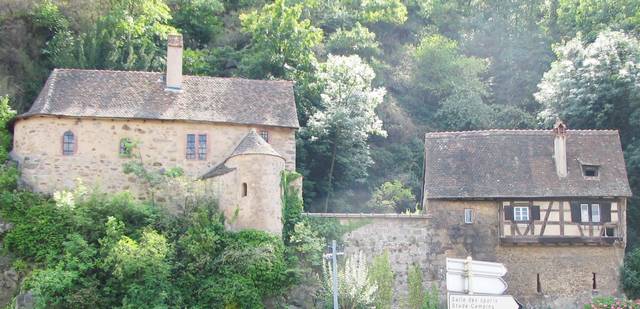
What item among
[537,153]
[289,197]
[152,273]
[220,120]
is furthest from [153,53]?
[537,153]

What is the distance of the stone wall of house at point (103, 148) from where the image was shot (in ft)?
128

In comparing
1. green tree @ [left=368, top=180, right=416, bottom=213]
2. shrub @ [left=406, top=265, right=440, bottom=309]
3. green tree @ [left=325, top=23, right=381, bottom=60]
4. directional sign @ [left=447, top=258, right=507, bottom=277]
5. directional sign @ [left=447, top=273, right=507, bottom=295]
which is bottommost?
shrub @ [left=406, top=265, right=440, bottom=309]

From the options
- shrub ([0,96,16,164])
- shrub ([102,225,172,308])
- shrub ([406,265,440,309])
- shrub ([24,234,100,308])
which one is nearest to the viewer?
shrub ([24,234,100,308])

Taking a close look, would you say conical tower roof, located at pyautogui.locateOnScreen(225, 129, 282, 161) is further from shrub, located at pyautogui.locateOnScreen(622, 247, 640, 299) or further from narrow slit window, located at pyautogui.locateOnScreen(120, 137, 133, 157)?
shrub, located at pyautogui.locateOnScreen(622, 247, 640, 299)

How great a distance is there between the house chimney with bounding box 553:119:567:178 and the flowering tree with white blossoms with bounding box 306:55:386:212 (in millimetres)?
9434

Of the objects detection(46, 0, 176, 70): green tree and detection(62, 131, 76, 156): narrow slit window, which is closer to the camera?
detection(62, 131, 76, 156): narrow slit window

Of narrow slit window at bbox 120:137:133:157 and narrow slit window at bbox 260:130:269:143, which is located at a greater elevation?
narrow slit window at bbox 260:130:269:143

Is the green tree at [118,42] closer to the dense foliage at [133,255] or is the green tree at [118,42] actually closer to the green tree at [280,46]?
the green tree at [280,46]

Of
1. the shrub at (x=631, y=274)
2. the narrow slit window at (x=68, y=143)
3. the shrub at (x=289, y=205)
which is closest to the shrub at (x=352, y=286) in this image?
the shrub at (x=289, y=205)

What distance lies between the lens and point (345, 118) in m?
45.1

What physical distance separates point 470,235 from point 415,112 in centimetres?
1581

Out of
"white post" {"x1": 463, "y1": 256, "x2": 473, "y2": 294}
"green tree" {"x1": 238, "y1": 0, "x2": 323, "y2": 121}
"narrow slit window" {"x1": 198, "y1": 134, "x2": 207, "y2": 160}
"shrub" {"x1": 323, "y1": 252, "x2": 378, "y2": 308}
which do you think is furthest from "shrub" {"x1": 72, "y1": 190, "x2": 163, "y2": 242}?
"white post" {"x1": 463, "y1": 256, "x2": 473, "y2": 294}

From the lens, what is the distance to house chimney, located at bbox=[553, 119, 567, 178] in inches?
1565

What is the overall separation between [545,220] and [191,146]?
14478 mm
